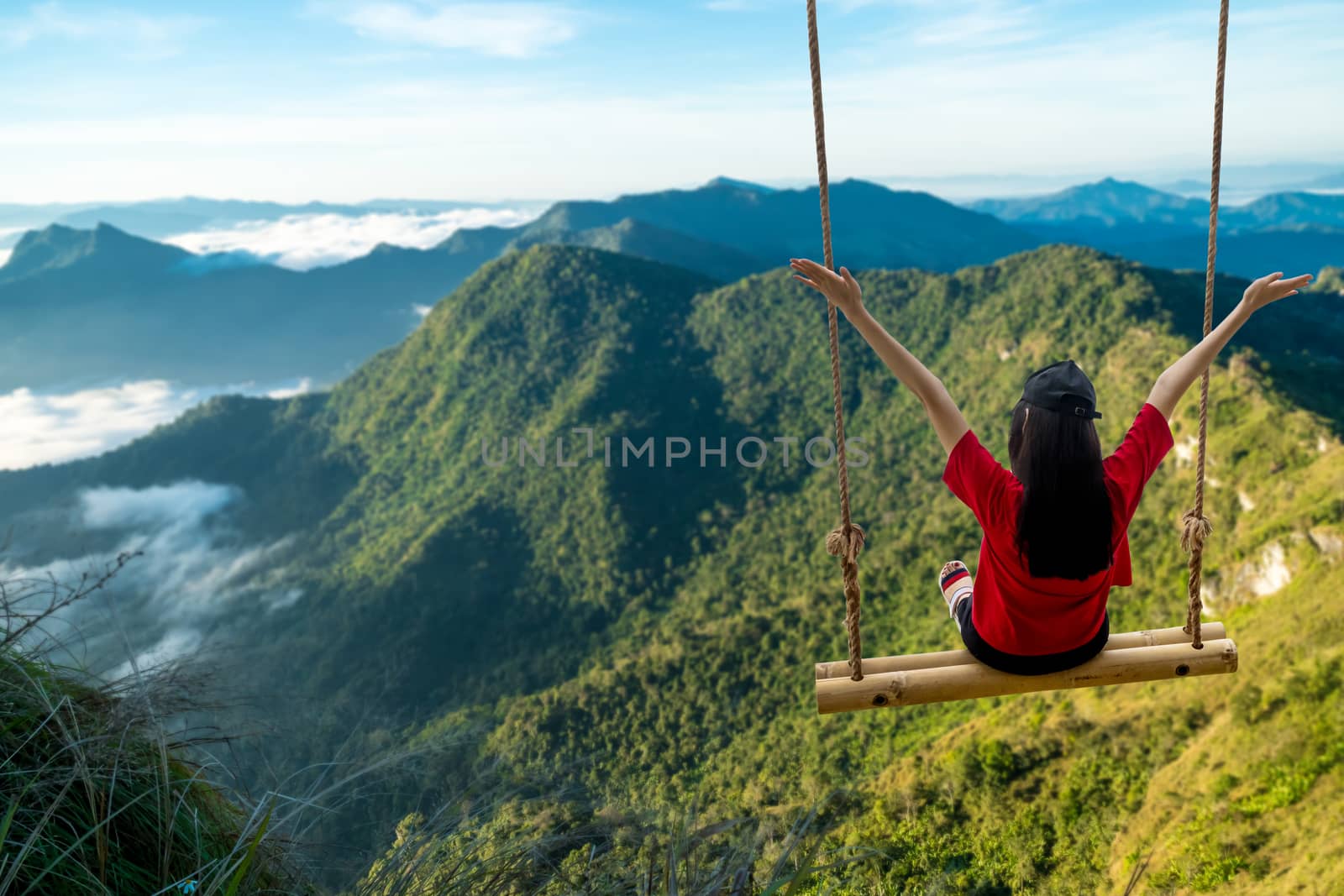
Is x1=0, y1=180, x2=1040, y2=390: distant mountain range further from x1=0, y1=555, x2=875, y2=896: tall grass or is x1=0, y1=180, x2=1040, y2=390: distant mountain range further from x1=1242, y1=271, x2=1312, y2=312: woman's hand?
x1=0, y1=555, x2=875, y2=896: tall grass

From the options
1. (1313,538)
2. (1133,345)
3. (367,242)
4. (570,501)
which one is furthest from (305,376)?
(1313,538)

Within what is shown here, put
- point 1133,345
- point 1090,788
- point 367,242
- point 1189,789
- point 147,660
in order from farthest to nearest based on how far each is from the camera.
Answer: point 367,242
point 1133,345
point 1090,788
point 1189,789
point 147,660

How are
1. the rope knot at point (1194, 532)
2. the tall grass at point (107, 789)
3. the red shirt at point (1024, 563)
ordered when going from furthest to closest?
the rope knot at point (1194, 532), the red shirt at point (1024, 563), the tall grass at point (107, 789)

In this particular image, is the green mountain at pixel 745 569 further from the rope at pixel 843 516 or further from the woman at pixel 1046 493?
the woman at pixel 1046 493

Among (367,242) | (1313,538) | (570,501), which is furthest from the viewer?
(367,242)

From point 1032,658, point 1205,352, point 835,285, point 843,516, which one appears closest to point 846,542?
point 843,516

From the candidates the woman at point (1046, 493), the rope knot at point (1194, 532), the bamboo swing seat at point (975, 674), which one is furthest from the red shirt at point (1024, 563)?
the rope knot at point (1194, 532)

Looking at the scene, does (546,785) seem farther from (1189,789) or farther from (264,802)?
(1189,789)
